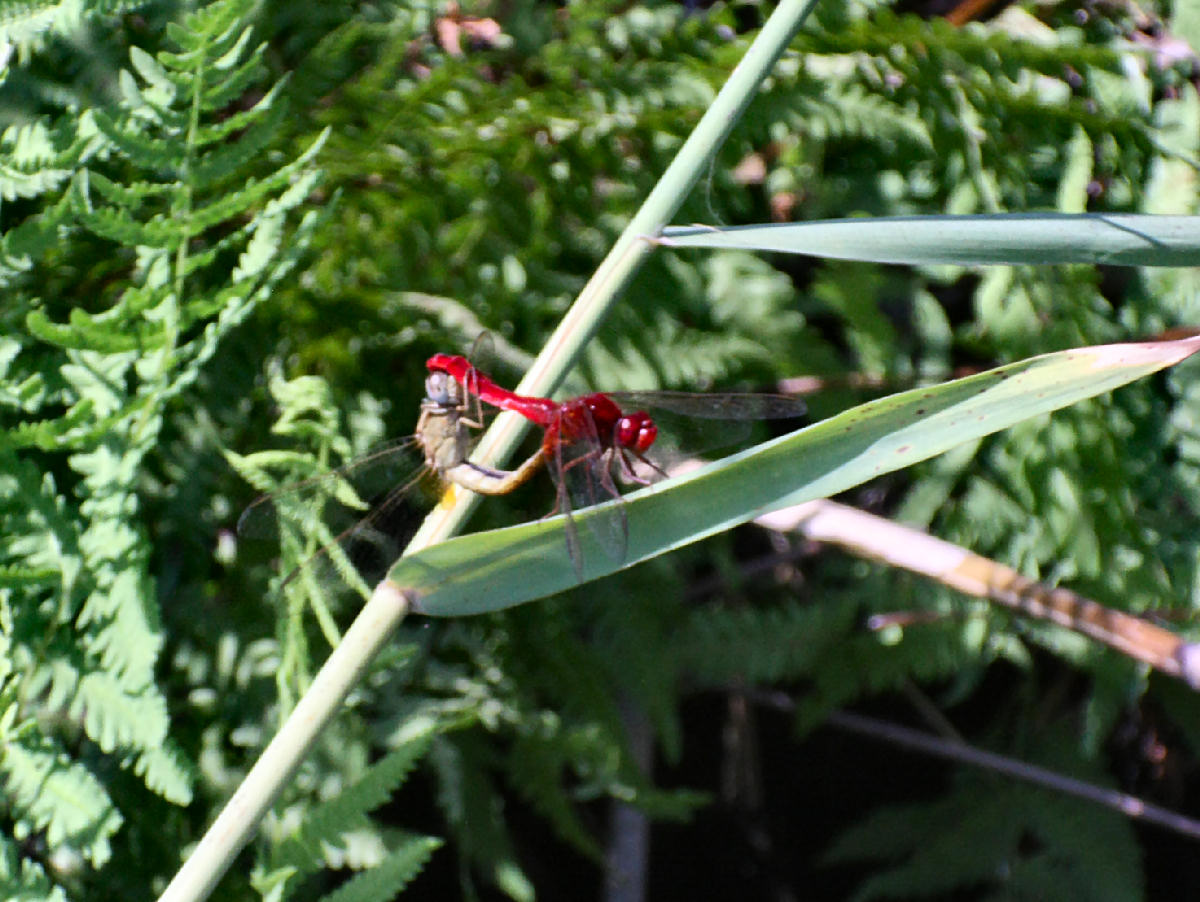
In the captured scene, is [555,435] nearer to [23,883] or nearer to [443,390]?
[443,390]

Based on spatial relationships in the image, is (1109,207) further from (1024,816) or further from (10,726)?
(10,726)

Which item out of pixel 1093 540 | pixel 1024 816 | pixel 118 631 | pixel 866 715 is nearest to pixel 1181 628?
pixel 1093 540

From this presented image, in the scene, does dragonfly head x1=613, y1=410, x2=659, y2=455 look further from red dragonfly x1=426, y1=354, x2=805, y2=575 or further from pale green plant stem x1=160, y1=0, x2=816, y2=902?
pale green plant stem x1=160, y1=0, x2=816, y2=902

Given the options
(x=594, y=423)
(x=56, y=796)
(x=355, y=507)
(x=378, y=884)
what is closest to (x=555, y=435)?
(x=594, y=423)

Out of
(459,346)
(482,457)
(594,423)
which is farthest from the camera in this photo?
(459,346)

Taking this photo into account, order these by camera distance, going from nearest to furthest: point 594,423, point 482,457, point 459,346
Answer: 1. point 482,457
2. point 594,423
3. point 459,346

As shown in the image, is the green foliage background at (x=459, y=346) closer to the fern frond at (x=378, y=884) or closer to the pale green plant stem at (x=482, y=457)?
the fern frond at (x=378, y=884)

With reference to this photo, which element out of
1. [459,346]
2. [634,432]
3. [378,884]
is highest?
[634,432]
